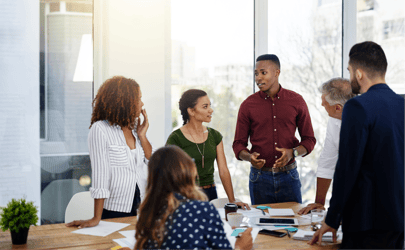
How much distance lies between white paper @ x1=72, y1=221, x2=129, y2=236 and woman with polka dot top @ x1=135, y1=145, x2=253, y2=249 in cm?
64

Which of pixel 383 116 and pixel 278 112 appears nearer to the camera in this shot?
pixel 383 116

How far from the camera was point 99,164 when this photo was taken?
233cm

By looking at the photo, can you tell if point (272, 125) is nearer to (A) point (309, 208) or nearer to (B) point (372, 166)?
(A) point (309, 208)

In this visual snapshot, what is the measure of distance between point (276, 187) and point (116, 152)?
151 cm

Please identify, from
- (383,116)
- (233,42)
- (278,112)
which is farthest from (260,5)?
(383,116)

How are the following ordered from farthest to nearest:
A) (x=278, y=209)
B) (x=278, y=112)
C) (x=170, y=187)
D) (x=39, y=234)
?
(x=278, y=112) < (x=278, y=209) < (x=39, y=234) < (x=170, y=187)

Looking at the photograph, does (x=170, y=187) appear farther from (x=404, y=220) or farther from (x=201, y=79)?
(x=201, y=79)

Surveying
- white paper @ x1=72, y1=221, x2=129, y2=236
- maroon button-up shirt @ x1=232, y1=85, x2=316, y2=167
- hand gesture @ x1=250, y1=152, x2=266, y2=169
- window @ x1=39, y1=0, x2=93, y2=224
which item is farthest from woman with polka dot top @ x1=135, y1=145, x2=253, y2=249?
window @ x1=39, y1=0, x2=93, y2=224

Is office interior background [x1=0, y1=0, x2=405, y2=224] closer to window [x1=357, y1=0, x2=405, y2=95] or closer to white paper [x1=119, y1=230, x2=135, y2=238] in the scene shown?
window [x1=357, y1=0, x2=405, y2=95]

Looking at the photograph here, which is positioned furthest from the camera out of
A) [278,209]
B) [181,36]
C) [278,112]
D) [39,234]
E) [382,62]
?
[181,36]

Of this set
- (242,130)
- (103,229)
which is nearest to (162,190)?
(103,229)

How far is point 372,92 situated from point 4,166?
3.17 meters

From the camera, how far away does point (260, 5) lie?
4.54m

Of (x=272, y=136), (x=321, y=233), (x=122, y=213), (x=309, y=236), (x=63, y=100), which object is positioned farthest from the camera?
(x=63, y=100)
